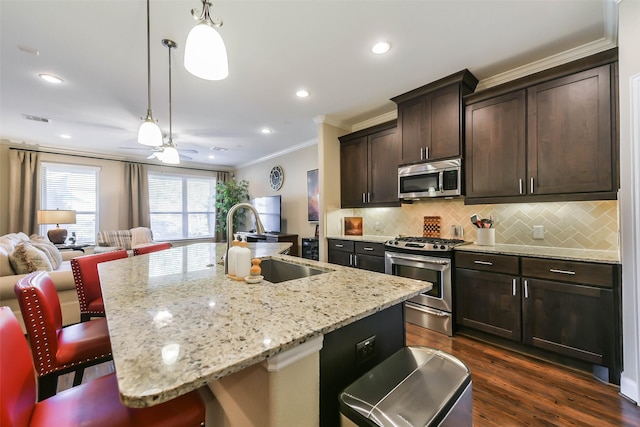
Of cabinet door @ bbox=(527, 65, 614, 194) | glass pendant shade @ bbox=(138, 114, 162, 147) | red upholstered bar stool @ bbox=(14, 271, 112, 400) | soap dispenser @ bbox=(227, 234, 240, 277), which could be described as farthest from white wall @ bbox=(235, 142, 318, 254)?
red upholstered bar stool @ bbox=(14, 271, 112, 400)

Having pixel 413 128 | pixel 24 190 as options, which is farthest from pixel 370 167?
pixel 24 190

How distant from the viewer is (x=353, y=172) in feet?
13.4

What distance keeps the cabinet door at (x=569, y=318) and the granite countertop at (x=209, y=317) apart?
5.42 feet

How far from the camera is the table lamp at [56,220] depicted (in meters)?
4.56

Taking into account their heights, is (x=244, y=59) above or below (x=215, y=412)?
above

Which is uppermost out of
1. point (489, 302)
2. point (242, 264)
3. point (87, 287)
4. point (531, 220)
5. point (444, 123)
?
point (444, 123)

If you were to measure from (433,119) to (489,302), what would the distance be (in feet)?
6.54

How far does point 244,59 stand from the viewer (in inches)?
95.7

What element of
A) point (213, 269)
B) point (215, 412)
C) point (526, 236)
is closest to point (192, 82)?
point (213, 269)

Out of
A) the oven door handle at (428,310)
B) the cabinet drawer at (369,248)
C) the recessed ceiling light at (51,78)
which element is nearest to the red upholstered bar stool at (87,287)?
the recessed ceiling light at (51,78)

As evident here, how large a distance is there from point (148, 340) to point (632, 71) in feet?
9.63

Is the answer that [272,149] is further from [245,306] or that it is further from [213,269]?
[245,306]

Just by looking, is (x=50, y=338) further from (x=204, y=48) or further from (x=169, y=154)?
(x=169, y=154)

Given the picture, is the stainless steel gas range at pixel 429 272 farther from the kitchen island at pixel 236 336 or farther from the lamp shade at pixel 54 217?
the lamp shade at pixel 54 217
